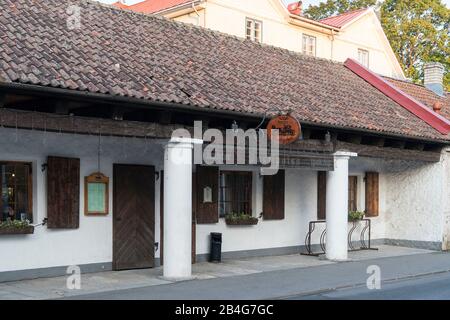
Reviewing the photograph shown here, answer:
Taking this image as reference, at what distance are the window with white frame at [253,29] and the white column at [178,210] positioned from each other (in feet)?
55.8

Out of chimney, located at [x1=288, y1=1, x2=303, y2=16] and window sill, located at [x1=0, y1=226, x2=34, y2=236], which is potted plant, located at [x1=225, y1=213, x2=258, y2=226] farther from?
chimney, located at [x1=288, y1=1, x2=303, y2=16]

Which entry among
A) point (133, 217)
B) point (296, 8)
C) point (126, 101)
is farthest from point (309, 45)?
point (126, 101)

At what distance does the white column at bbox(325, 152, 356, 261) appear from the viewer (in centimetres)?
1595

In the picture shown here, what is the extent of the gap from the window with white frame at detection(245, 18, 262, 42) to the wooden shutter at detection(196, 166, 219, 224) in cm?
1441

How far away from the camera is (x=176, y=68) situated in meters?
14.3

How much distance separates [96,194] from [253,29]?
17235 millimetres

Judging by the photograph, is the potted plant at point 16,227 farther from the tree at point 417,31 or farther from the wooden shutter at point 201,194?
the tree at point 417,31

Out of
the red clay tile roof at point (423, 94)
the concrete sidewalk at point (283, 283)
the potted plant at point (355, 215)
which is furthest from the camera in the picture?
the red clay tile roof at point (423, 94)

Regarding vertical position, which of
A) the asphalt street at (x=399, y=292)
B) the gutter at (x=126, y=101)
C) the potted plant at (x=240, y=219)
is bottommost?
the asphalt street at (x=399, y=292)

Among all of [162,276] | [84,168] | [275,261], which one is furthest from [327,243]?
[84,168]

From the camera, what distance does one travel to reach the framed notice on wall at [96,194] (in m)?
13.2

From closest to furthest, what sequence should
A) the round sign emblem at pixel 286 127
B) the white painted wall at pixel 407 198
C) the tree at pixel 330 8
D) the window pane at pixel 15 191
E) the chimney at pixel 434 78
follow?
1. the window pane at pixel 15 191
2. the round sign emblem at pixel 286 127
3. the white painted wall at pixel 407 198
4. the chimney at pixel 434 78
5. the tree at pixel 330 8

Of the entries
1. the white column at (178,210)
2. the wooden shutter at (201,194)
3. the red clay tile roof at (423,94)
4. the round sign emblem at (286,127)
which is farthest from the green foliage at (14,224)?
the red clay tile roof at (423,94)
